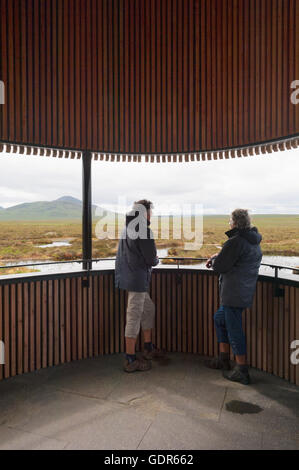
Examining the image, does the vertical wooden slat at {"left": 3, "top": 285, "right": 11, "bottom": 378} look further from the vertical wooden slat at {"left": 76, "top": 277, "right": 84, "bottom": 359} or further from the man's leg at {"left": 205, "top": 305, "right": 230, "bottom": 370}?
the man's leg at {"left": 205, "top": 305, "right": 230, "bottom": 370}

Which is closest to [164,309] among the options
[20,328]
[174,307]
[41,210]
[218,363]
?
[174,307]

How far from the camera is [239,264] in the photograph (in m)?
2.80

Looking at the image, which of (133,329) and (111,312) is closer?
(133,329)

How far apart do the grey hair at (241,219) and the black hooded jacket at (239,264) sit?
43 millimetres

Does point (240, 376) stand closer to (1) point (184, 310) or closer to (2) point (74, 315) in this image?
(1) point (184, 310)

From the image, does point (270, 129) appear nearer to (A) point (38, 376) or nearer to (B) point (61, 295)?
(B) point (61, 295)

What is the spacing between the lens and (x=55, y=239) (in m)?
38.9

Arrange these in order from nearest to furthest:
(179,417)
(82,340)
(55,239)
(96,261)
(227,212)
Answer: (179,417) → (227,212) → (82,340) → (96,261) → (55,239)

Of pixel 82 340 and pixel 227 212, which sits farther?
pixel 82 340

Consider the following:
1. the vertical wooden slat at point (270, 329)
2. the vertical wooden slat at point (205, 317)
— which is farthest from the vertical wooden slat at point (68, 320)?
the vertical wooden slat at point (270, 329)

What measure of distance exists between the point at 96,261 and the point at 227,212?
1.79 meters

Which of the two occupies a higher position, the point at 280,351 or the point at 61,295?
the point at 61,295

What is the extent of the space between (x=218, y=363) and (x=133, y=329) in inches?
39.1

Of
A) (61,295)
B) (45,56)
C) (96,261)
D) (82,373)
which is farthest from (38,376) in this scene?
(45,56)
